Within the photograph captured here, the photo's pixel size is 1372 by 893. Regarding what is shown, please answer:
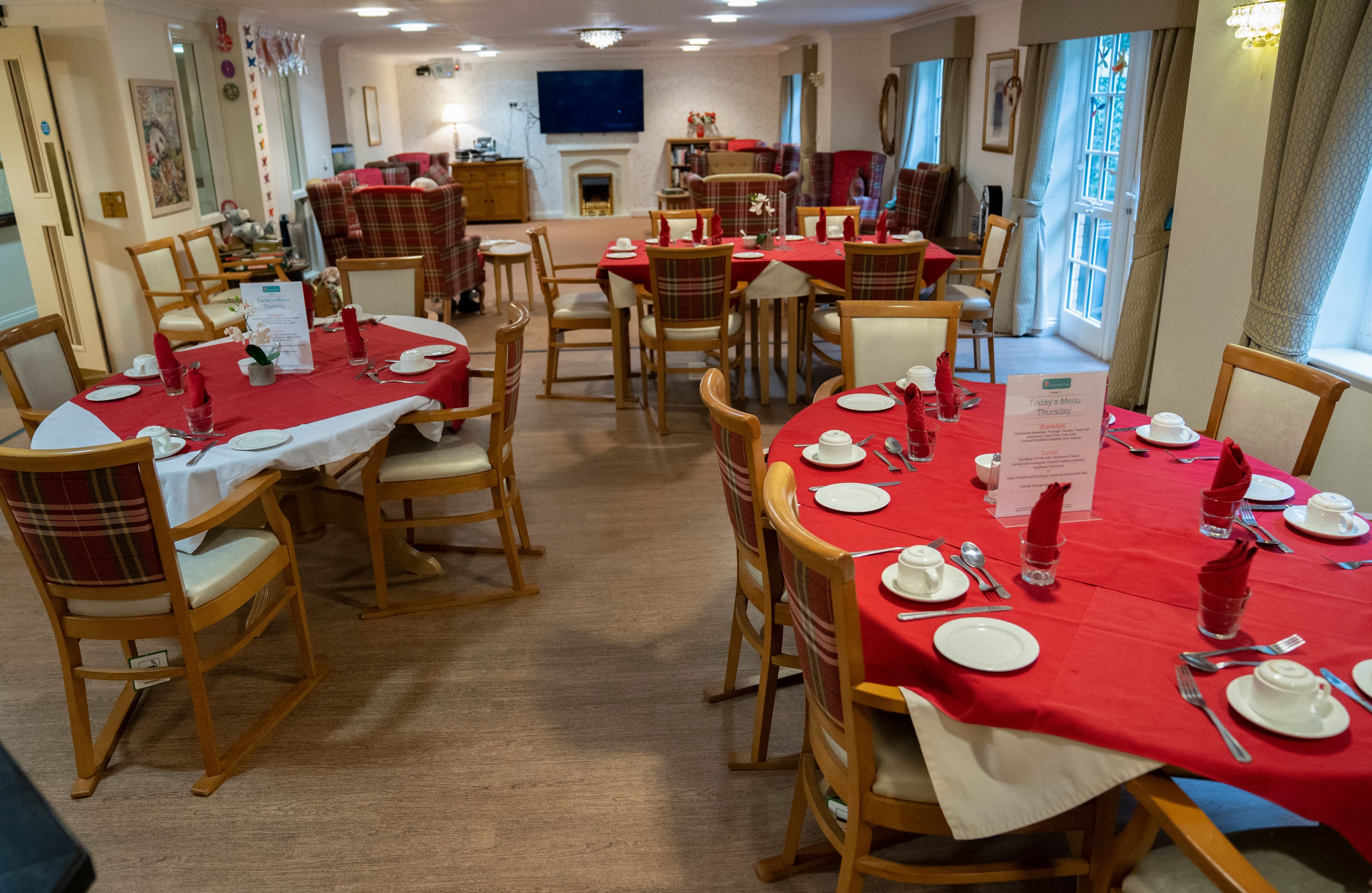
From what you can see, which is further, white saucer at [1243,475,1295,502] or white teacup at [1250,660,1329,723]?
white saucer at [1243,475,1295,502]

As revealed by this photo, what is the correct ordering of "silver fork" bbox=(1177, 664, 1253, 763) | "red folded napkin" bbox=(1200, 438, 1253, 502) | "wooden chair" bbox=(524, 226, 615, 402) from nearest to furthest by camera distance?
"silver fork" bbox=(1177, 664, 1253, 763) < "red folded napkin" bbox=(1200, 438, 1253, 502) < "wooden chair" bbox=(524, 226, 615, 402)

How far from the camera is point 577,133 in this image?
1352cm

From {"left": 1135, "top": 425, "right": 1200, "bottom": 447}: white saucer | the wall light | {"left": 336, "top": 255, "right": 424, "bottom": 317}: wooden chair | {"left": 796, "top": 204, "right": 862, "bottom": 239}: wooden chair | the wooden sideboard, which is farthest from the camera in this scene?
the wooden sideboard

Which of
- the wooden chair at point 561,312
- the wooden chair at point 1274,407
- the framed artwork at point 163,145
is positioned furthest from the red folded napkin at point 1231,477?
the framed artwork at point 163,145

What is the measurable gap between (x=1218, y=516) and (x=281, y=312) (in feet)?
8.93

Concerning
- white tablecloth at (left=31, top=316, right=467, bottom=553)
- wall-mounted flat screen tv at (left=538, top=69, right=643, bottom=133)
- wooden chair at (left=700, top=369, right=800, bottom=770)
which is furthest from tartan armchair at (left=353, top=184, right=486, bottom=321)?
wall-mounted flat screen tv at (left=538, top=69, right=643, bottom=133)

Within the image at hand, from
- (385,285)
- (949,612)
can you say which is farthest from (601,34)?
(949,612)

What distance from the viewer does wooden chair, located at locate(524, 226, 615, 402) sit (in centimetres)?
508

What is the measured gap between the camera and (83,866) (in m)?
0.59

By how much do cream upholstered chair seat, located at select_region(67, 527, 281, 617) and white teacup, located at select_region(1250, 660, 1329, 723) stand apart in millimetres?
2162

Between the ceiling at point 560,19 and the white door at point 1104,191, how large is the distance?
198 centimetres

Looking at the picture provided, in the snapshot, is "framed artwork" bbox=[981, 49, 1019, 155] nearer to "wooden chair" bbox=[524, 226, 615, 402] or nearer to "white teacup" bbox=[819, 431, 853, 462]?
"wooden chair" bbox=[524, 226, 615, 402]

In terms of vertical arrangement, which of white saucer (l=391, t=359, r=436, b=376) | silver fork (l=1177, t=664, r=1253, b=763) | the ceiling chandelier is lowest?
silver fork (l=1177, t=664, r=1253, b=763)

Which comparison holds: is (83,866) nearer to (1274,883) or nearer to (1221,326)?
(1274,883)
